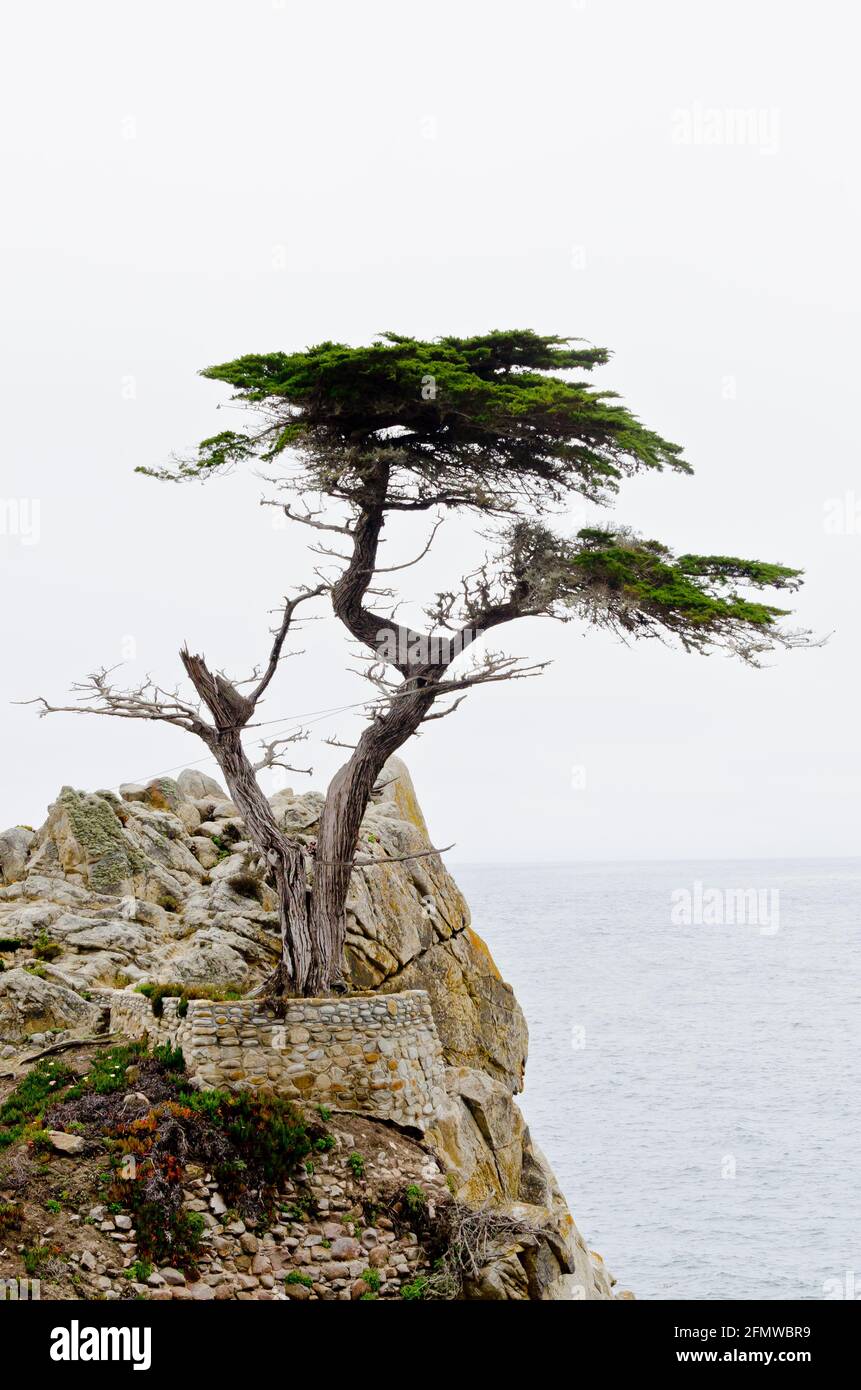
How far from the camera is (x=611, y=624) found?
16562 mm

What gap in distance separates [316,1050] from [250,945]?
4.80m

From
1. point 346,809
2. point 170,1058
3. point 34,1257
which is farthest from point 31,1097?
point 346,809

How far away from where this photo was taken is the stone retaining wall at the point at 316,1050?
15008mm

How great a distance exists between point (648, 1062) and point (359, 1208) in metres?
55.6

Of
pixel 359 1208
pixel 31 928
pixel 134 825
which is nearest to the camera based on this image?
pixel 359 1208

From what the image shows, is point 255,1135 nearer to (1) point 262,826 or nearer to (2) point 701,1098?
(1) point 262,826

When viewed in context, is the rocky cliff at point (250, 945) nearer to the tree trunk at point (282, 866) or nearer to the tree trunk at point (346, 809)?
the tree trunk at point (282, 866)

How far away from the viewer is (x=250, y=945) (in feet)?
64.9

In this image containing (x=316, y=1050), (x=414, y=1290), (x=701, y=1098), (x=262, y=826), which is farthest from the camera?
(x=701, y=1098)

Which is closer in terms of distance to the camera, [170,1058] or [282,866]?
[170,1058]

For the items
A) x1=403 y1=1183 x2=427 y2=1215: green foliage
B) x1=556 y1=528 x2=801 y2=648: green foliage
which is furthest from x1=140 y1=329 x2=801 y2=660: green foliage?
x1=403 y1=1183 x2=427 y2=1215: green foliage
